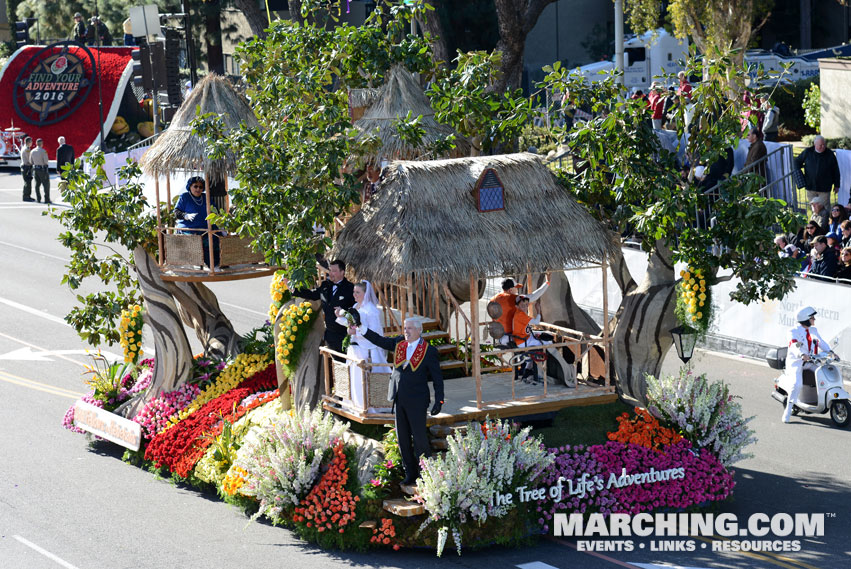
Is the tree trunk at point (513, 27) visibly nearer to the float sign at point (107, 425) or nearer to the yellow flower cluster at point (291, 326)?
the float sign at point (107, 425)

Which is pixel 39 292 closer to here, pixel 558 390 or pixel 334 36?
pixel 334 36

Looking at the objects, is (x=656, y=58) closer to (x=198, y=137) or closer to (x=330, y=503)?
(x=198, y=137)

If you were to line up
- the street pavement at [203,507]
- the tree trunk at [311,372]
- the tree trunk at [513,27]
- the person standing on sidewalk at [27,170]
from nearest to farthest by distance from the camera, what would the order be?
the street pavement at [203,507], the tree trunk at [311,372], the tree trunk at [513,27], the person standing on sidewalk at [27,170]

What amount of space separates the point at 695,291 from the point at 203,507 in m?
6.77

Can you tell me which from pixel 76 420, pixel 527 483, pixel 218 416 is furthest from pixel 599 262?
pixel 76 420

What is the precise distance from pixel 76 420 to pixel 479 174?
305 inches

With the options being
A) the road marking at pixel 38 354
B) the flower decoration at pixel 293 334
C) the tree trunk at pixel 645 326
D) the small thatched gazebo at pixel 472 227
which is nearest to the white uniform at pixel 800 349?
the tree trunk at pixel 645 326

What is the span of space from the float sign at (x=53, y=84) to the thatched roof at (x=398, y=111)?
30.5 m

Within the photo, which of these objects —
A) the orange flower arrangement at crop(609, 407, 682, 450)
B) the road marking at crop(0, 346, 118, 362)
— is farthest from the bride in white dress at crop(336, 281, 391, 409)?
the road marking at crop(0, 346, 118, 362)

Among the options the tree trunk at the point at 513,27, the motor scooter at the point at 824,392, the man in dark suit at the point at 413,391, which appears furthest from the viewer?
the tree trunk at the point at 513,27

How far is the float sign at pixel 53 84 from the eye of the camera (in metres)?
47.9

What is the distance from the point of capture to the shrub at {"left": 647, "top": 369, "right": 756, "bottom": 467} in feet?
52.5

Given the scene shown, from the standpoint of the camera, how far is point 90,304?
19.2 m

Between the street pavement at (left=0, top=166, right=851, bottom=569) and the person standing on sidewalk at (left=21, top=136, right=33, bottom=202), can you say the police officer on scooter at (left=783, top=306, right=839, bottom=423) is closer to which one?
the street pavement at (left=0, top=166, right=851, bottom=569)
